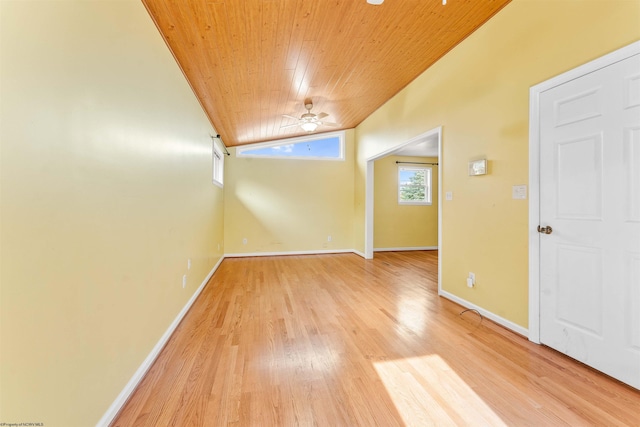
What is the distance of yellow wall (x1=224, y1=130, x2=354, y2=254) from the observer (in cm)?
586

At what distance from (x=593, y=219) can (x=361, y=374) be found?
1.88m

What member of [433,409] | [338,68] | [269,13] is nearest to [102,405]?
[433,409]

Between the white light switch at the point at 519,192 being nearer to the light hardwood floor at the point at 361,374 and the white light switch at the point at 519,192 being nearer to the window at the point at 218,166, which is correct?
the light hardwood floor at the point at 361,374

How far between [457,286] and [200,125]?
12.5ft

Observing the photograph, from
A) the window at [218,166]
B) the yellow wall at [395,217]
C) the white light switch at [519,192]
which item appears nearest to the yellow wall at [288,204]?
the window at [218,166]

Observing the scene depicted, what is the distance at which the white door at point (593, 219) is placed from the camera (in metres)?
1.58

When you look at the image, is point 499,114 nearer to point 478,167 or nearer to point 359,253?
point 478,167

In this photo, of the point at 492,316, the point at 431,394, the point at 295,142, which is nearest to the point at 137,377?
the point at 431,394

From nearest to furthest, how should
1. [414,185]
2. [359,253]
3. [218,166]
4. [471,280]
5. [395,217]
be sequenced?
[471,280]
[218,166]
[359,253]
[395,217]
[414,185]

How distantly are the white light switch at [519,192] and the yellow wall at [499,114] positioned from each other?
1.8 inches

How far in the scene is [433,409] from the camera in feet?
4.66

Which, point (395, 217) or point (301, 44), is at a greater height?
point (301, 44)

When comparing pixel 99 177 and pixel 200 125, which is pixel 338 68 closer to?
pixel 200 125

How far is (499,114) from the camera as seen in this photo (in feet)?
7.99
